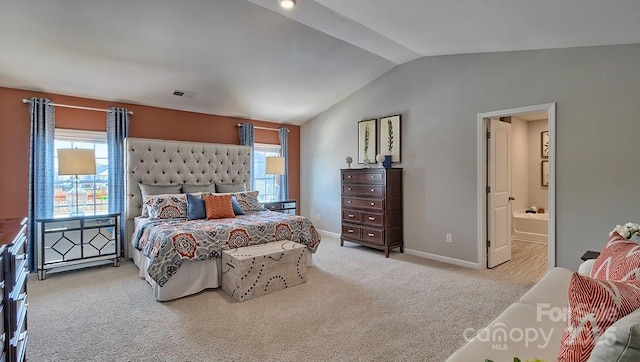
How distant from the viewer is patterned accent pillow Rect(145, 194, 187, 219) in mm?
4020

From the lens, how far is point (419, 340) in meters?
2.32

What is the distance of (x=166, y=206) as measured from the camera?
408 cm

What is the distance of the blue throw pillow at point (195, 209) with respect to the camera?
4.01 m

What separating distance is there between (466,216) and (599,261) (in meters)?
2.54

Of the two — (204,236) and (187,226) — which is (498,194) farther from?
(187,226)

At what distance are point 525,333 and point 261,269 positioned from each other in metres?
2.33

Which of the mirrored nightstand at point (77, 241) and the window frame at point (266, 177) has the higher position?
the window frame at point (266, 177)

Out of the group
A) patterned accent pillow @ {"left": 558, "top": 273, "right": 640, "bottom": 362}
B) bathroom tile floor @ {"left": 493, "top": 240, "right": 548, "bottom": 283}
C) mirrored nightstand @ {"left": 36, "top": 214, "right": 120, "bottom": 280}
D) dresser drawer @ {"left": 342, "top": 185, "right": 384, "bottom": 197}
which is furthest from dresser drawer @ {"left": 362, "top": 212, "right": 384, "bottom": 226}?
patterned accent pillow @ {"left": 558, "top": 273, "right": 640, "bottom": 362}

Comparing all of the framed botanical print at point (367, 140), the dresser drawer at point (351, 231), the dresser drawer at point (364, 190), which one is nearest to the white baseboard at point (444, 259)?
the dresser drawer at point (351, 231)

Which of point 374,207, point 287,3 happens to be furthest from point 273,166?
point 287,3

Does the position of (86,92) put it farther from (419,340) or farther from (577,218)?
(577,218)

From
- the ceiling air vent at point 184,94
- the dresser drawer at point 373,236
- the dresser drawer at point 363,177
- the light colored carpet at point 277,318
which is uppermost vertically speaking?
the ceiling air vent at point 184,94

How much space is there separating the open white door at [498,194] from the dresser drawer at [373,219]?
1.42 m

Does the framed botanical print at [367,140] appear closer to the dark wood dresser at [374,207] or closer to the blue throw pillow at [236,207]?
the dark wood dresser at [374,207]
